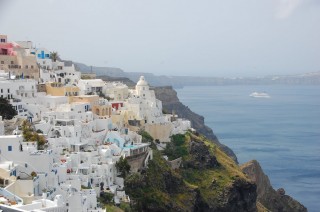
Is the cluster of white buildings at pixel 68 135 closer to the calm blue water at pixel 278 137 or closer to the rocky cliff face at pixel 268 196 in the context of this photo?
the rocky cliff face at pixel 268 196

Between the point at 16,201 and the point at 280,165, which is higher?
the point at 16,201

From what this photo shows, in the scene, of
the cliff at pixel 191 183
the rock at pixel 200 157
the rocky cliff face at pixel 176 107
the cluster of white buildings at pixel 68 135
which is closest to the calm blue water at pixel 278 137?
the rocky cliff face at pixel 176 107

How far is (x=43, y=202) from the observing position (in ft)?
58.4

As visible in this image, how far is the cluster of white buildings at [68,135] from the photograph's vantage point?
795 inches

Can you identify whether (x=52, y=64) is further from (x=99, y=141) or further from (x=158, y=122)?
(x=99, y=141)

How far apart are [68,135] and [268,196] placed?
2413 centimetres

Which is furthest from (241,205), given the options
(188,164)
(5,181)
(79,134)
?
(5,181)

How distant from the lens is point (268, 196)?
153ft

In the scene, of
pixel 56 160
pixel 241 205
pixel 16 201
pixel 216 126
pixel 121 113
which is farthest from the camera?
pixel 216 126

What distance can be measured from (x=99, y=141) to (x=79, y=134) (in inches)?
62.6

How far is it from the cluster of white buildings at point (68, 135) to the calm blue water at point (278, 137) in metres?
22.8

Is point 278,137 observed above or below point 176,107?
below

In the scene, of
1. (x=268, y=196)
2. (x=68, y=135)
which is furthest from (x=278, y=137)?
(x=68, y=135)

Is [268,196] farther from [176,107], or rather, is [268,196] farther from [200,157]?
[176,107]
